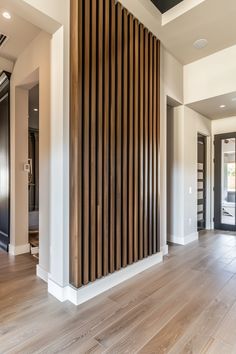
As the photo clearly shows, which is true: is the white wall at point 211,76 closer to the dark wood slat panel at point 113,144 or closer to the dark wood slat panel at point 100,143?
the dark wood slat panel at point 113,144

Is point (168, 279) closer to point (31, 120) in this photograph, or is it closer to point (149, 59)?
point (149, 59)

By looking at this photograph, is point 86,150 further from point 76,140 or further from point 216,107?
point 216,107

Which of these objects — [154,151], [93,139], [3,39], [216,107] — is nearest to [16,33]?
[3,39]

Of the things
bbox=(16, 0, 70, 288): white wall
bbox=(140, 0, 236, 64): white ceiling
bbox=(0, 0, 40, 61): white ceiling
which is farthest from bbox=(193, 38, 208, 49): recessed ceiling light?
bbox=(0, 0, 40, 61): white ceiling

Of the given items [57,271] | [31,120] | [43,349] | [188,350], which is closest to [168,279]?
[188,350]

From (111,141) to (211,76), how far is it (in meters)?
2.85

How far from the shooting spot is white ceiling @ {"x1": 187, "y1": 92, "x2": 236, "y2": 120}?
425 centimetres

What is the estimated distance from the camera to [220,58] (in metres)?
4.04

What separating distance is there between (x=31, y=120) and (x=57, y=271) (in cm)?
573

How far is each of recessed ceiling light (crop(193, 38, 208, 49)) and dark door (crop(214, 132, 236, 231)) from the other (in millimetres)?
2453

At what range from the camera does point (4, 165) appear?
13.6 feet

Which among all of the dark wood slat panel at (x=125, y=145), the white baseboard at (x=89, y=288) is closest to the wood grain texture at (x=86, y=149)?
the white baseboard at (x=89, y=288)

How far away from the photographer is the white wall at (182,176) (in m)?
4.50

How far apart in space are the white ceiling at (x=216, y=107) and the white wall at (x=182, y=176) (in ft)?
0.77
